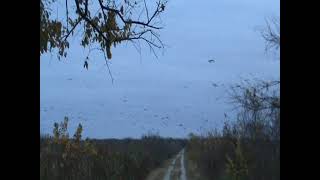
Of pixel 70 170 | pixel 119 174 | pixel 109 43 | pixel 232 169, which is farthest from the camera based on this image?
pixel 119 174

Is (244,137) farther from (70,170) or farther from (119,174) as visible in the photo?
(70,170)

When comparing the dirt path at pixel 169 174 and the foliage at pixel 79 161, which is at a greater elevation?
the foliage at pixel 79 161

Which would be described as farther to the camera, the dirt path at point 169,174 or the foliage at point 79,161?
the dirt path at point 169,174

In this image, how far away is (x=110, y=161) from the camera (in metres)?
24.8

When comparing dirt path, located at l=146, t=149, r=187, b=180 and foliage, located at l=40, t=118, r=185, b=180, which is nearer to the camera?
foliage, located at l=40, t=118, r=185, b=180

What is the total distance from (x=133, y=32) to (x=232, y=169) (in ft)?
52.6

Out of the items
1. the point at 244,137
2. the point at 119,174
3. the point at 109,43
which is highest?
the point at 109,43

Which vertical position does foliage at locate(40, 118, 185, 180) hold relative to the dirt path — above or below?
above

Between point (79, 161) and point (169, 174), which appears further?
point (169, 174)

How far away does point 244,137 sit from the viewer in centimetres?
2322
